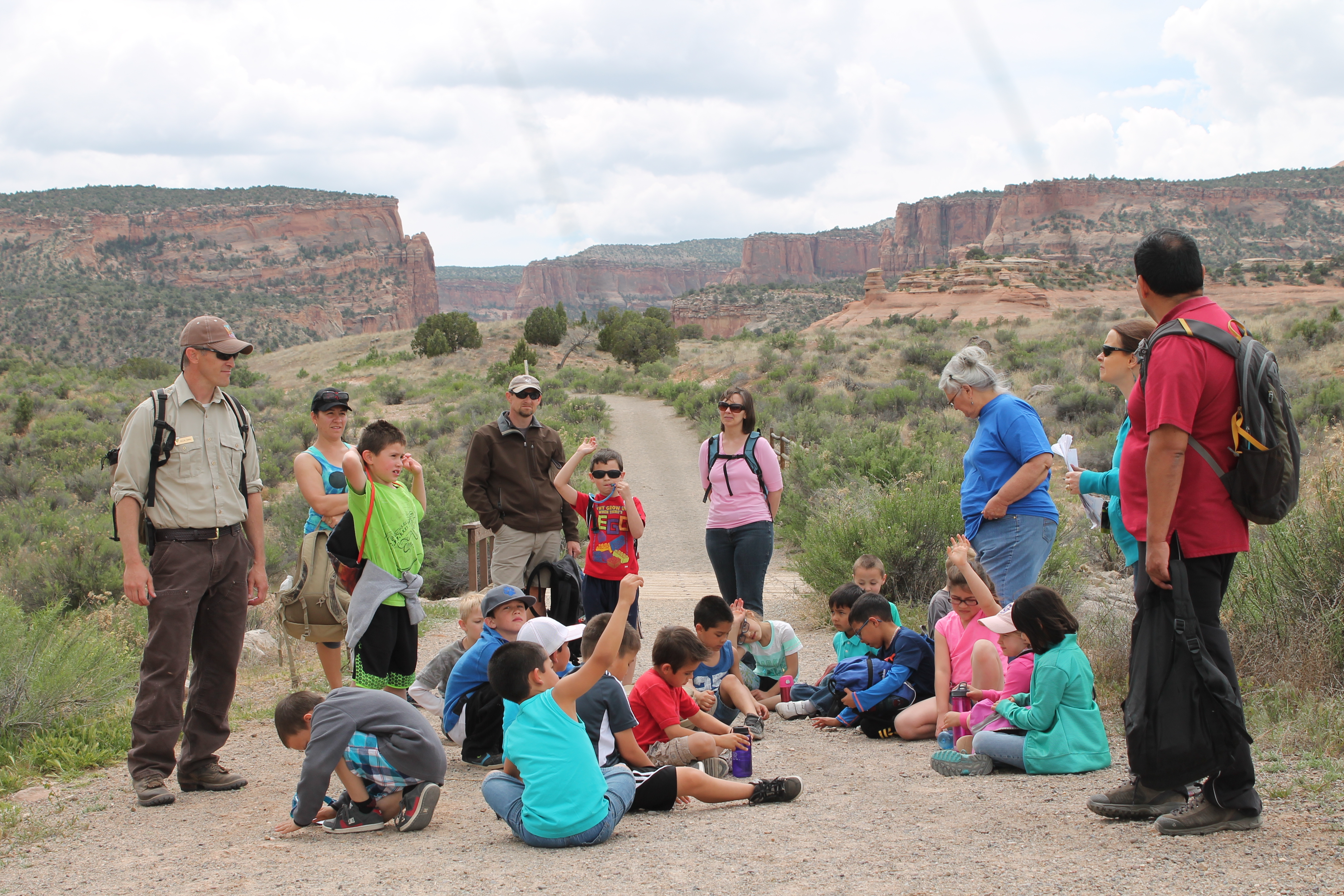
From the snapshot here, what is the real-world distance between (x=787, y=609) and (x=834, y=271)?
132m

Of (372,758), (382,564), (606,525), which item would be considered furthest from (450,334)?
(372,758)

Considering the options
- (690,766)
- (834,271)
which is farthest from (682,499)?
(834,271)

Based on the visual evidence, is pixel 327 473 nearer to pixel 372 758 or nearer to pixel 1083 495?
pixel 372 758

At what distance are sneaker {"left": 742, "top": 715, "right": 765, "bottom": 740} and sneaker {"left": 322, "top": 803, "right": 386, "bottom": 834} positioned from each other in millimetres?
1956

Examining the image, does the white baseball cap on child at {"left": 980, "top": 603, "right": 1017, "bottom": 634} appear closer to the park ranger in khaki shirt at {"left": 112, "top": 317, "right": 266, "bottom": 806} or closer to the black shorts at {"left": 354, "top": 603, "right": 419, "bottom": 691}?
the black shorts at {"left": 354, "top": 603, "right": 419, "bottom": 691}

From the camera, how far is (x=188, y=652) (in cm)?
423

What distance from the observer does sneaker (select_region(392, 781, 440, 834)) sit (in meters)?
3.70

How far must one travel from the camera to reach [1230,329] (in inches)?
119

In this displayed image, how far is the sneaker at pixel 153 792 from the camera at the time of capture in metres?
4.06

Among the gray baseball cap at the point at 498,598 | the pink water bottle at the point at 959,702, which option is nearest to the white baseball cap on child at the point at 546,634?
the gray baseball cap at the point at 498,598

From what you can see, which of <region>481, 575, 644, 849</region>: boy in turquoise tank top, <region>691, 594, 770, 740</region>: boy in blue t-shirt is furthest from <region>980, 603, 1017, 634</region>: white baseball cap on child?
<region>481, 575, 644, 849</region>: boy in turquoise tank top

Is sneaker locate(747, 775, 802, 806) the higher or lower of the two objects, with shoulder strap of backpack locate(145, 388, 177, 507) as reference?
lower

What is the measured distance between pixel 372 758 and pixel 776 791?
1628mm

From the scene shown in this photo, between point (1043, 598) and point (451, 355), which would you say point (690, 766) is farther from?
point (451, 355)
